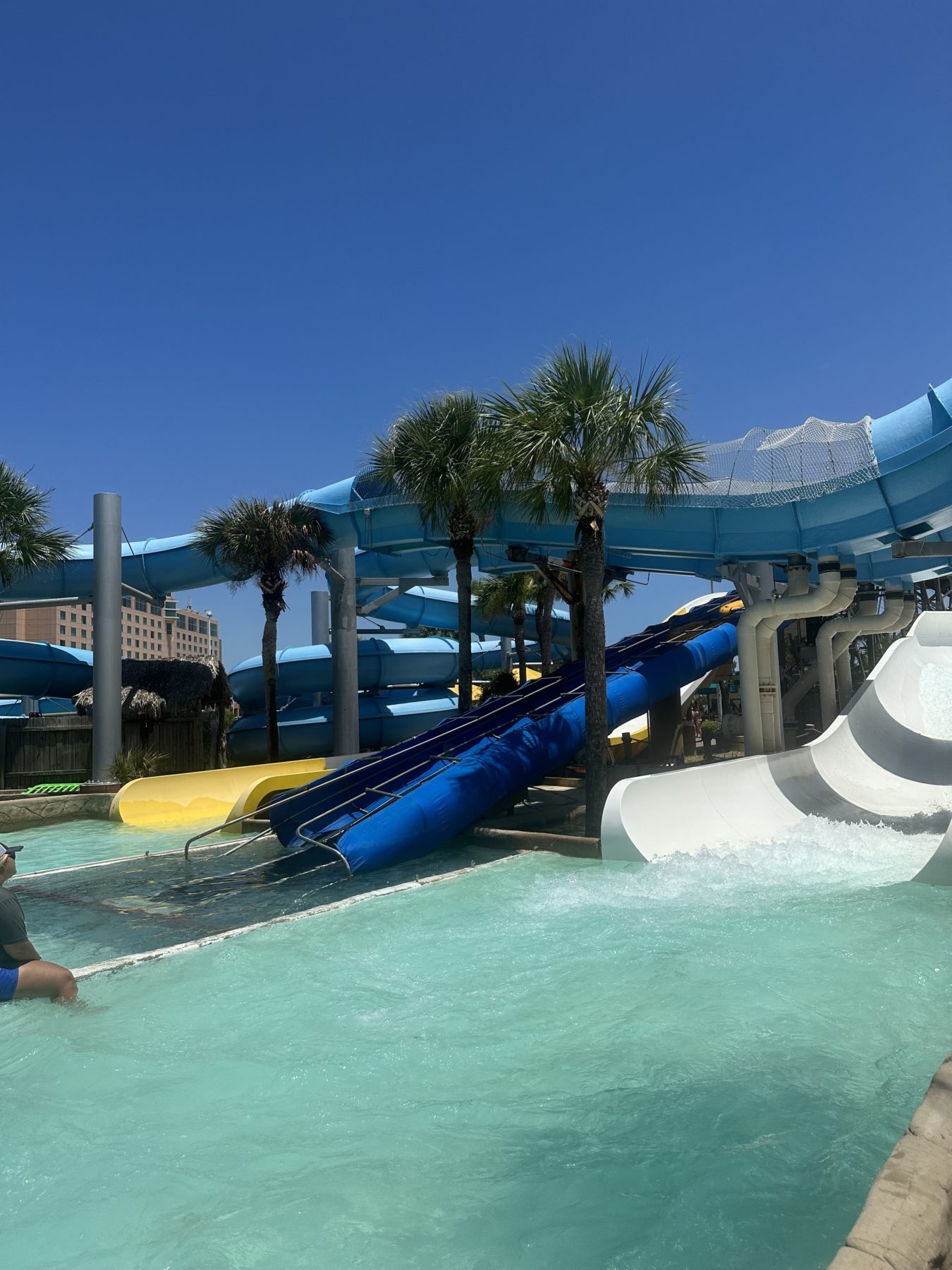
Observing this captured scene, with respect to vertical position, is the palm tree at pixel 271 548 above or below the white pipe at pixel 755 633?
above

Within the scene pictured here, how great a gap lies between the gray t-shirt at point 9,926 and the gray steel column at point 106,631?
14.0 metres

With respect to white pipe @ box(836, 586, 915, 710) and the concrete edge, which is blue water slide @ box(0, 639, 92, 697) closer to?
the concrete edge

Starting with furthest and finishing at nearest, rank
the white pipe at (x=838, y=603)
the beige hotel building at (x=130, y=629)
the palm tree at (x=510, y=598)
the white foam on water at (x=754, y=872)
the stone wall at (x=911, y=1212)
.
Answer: the beige hotel building at (x=130, y=629) → the palm tree at (x=510, y=598) → the white pipe at (x=838, y=603) → the white foam on water at (x=754, y=872) → the stone wall at (x=911, y=1212)

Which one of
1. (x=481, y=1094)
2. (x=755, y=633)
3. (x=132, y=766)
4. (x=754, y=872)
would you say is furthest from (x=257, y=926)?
(x=132, y=766)

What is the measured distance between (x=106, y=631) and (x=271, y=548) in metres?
3.64

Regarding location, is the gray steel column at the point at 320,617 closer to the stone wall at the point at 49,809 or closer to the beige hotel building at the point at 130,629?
the stone wall at the point at 49,809

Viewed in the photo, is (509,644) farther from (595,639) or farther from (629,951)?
(629,951)

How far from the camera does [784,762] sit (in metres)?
13.5

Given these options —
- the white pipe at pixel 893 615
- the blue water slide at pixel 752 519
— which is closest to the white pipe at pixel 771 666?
the blue water slide at pixel 752 519

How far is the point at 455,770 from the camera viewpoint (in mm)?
11422

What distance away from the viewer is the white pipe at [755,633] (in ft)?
47.9

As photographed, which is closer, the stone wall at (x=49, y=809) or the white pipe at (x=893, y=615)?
the stone wall at (x=49, y=809)

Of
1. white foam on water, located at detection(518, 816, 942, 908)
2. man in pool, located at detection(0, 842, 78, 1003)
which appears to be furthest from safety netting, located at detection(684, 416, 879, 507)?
man in pool, located at detection(0, 842, 78, 1003)

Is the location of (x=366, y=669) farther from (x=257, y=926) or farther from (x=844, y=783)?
(x=257, y=926)
